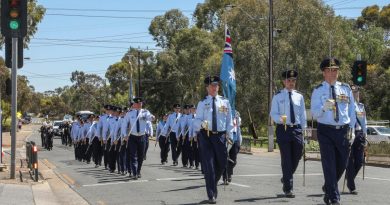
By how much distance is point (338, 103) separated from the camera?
9.44 meters

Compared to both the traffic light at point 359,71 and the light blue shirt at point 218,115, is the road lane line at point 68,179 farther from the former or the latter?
the traffic light at point 359,71

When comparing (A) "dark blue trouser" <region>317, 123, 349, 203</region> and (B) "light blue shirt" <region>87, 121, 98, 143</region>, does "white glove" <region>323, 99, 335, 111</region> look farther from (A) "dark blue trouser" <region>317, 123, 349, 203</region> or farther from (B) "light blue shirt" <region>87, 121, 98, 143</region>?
(B) "light blue shirt" <region>87, 121, 98, 143</region>

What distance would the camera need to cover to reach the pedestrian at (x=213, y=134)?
1045cm

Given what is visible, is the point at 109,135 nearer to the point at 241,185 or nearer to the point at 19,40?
the point at 19,40

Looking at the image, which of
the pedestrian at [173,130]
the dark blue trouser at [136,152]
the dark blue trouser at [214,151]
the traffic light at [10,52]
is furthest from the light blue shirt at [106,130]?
the dark blue trouser at [214,151]

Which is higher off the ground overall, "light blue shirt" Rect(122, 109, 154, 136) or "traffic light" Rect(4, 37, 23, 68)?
"traffic light" Rect(4, 37, 23, 68)

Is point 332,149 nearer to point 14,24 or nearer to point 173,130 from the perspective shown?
point 14,24

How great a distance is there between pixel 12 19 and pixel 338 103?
8471 mm

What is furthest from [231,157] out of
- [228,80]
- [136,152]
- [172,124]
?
[172,124]

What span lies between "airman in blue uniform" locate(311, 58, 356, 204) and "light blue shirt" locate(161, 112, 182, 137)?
38.6 feet

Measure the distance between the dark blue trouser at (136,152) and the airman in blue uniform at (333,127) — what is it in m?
6.95

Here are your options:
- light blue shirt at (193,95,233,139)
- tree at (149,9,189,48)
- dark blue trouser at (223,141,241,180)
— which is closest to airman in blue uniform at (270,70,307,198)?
light blue shirt at (193,95,233,139)

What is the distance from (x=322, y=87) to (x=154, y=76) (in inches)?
2528

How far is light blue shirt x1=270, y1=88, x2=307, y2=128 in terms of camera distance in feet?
35.6
